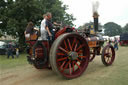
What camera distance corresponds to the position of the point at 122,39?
18.8 meters

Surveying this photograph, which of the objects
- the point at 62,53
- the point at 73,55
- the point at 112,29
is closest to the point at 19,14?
the point at 62,53

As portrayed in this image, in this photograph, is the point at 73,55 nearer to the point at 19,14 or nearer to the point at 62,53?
the point at 62,53

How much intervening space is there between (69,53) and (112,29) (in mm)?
88896

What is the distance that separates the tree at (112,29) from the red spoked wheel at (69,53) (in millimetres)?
86133

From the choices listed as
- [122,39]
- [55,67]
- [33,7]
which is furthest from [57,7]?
[55,67]

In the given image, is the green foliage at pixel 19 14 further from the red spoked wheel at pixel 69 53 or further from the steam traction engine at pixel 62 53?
the red spoked wheel at pixel 69 53

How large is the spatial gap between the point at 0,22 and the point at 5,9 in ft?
5.06

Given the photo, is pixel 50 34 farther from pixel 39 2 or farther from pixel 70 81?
pixel 39 2

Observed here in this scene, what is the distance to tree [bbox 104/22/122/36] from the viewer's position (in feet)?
273

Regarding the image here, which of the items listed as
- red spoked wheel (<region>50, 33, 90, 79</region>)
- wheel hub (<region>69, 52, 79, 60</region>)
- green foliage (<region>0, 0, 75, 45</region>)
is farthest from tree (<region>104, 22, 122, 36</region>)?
wheel hub (<region>69, 52, 79, 60</region>)

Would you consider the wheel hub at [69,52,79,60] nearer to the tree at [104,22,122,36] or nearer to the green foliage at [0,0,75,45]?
the green foliage at [0,0,75,45]

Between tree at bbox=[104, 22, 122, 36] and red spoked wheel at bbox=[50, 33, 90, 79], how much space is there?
3391 inches

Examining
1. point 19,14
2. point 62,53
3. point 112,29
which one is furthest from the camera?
point 112,29

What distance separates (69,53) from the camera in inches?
143
